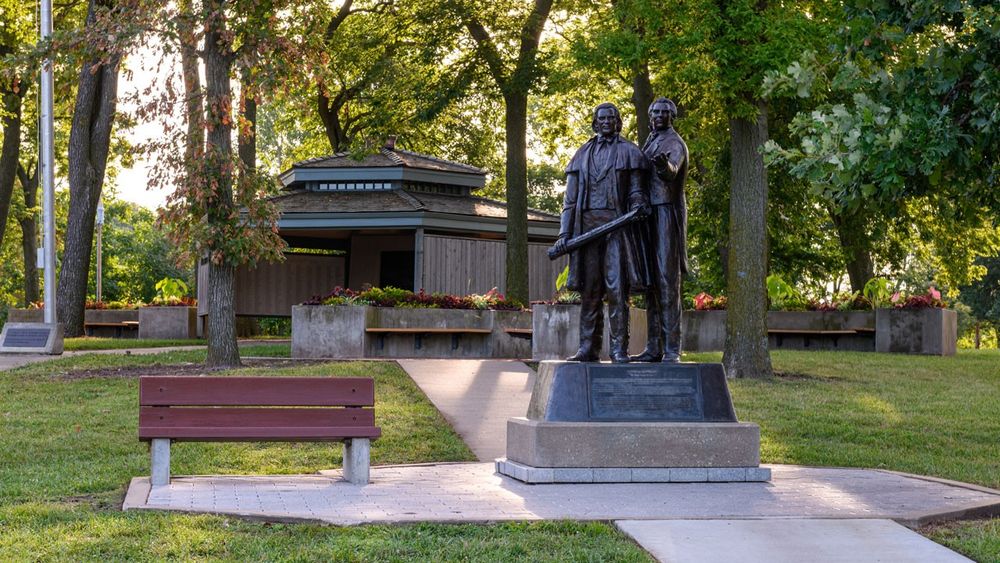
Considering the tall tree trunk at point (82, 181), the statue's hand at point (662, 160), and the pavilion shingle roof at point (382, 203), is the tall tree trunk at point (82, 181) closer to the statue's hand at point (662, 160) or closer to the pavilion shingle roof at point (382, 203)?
the pavilion shingle roof at point (382, 203)

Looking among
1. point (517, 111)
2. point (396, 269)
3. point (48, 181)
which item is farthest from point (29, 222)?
point (517, 111)

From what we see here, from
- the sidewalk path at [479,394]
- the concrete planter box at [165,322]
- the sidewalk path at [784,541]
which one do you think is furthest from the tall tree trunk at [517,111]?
the sidewalk path at [784,541]

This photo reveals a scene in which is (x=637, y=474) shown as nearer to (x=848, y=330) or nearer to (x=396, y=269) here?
(x=848, y=330)

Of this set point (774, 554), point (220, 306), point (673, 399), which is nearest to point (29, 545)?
point (774, 554)

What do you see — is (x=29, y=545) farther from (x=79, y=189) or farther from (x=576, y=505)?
(x=79, y=189)

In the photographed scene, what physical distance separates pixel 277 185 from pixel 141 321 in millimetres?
12655

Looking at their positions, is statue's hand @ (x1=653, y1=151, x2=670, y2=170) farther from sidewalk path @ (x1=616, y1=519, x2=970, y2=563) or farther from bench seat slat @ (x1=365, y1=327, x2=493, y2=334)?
bench seat slat @ (x1=365, y1=327, x2=493, y2=334)

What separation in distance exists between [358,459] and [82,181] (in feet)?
71.9

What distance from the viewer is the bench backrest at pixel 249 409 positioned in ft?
31.4

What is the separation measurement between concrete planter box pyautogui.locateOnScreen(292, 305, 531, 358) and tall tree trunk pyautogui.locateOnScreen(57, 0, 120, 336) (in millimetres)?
9362

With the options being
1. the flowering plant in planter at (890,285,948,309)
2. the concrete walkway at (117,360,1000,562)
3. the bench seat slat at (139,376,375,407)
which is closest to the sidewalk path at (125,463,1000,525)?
the concrete walkway at (117,360,1000,562)

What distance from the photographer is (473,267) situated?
1140 inches

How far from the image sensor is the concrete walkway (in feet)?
25.3

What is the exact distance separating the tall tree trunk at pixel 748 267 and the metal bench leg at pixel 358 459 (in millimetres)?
11129
